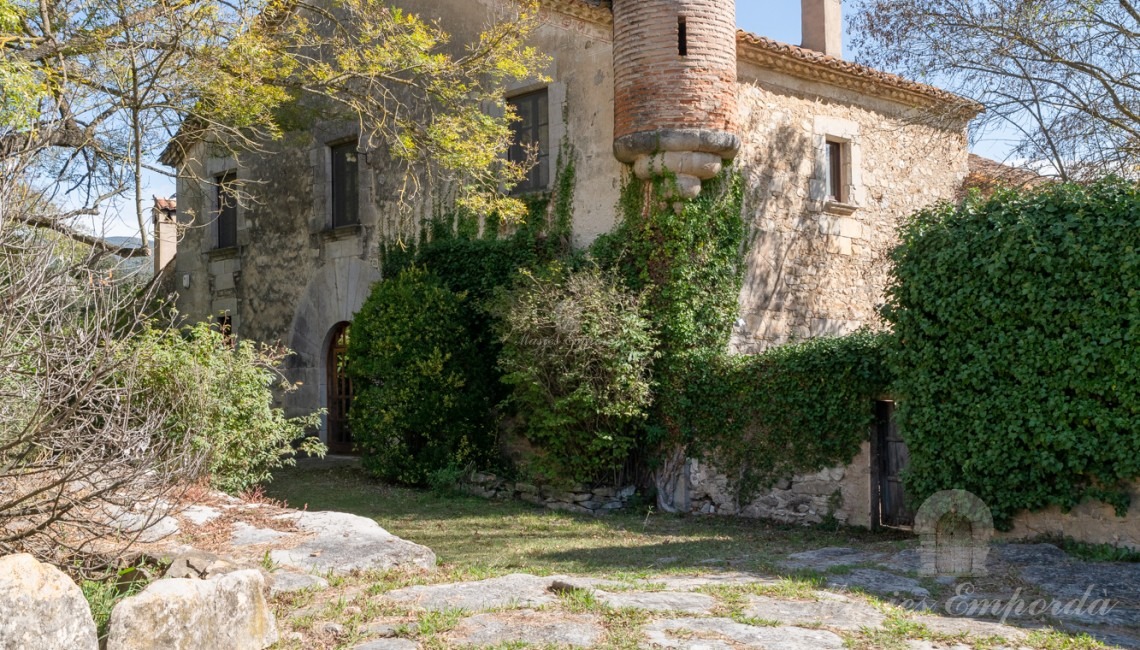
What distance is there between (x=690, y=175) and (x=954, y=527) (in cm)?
486

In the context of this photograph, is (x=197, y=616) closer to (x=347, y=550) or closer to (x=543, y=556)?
(x=347, y=550)

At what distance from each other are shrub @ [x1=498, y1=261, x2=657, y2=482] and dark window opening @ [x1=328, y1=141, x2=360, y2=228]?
14.9 ft

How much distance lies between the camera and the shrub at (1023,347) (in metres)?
7.80

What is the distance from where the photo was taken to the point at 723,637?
5.16m

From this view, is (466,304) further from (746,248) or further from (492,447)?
(746,248)

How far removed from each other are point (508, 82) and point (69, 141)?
5.62m

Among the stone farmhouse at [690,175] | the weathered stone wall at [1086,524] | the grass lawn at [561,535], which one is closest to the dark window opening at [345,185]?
the stone farmhouse at [690,175]

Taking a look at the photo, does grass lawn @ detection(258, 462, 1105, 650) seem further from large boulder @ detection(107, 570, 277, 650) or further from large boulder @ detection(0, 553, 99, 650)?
large boulder @ detection(0, 553, 99, 650)

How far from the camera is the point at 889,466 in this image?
33.3 feet

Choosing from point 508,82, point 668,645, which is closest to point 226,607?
point 668,645

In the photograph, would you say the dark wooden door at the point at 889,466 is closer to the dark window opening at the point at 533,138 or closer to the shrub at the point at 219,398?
the dark window opening at the point at 533,138

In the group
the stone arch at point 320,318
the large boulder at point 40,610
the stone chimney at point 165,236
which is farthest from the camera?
the stone chimney at point 165,236

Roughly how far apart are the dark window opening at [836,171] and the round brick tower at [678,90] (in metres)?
2.70

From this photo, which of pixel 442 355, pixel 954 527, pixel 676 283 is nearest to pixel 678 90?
A: pixel 676 283
